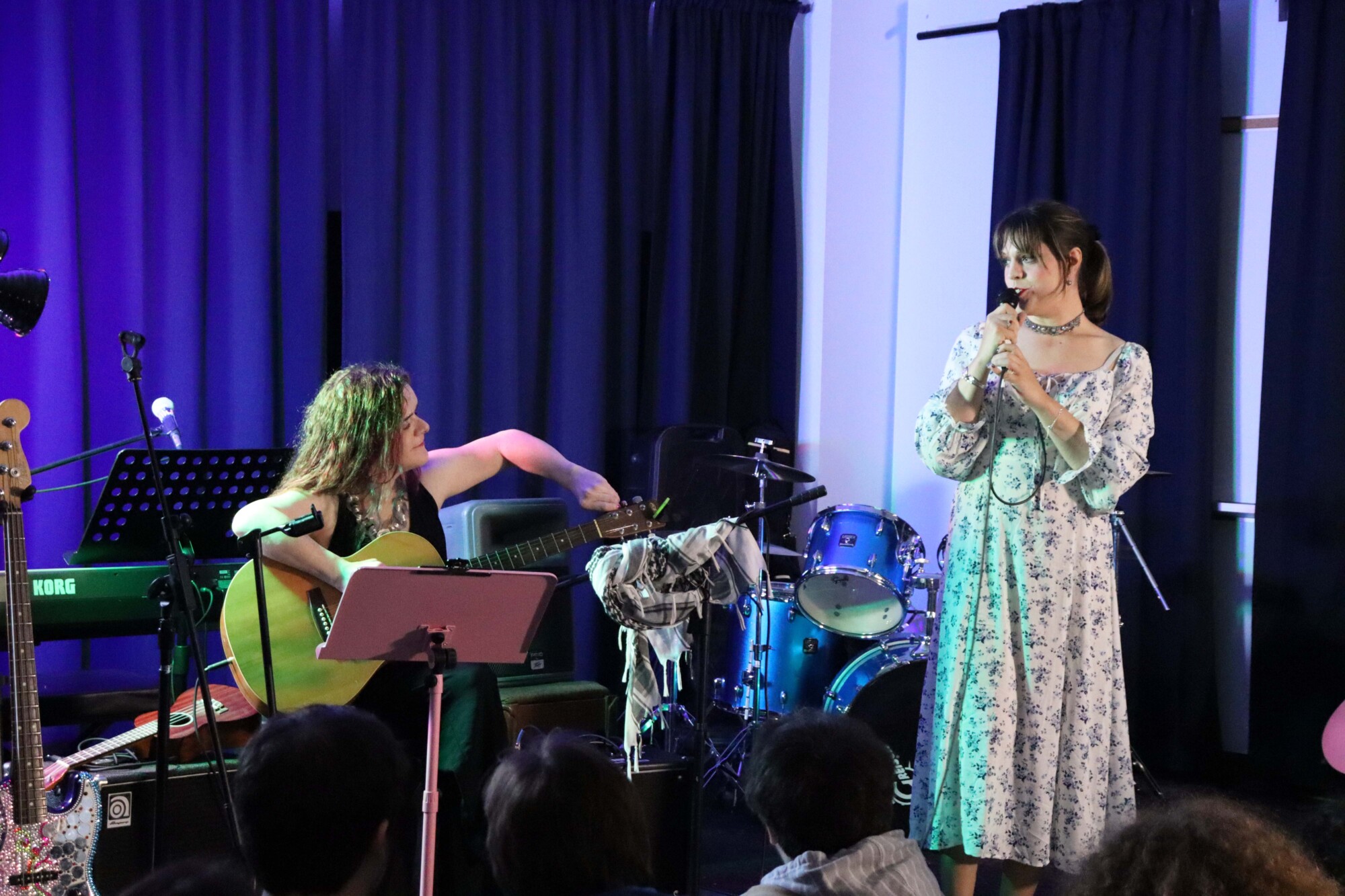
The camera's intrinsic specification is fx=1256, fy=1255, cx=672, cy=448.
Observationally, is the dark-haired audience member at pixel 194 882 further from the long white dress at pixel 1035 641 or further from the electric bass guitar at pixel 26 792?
the long white dress at pixel 1035 641

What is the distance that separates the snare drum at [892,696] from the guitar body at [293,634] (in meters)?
1.44

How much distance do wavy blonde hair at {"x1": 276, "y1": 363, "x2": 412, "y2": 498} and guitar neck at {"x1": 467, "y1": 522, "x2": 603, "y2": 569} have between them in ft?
1.14

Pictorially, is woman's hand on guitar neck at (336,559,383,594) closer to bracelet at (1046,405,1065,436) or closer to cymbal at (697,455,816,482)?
cymbal at (697,455,816,482)

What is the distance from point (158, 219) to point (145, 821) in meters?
2.12

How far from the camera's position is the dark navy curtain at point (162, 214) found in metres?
3.82

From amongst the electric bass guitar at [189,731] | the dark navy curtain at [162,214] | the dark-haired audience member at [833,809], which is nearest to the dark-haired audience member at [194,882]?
the dark-haired audience member at [833,809]

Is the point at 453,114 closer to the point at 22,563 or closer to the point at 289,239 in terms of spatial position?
the point at 289,239

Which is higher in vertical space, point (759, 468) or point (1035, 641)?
point (759, 468)

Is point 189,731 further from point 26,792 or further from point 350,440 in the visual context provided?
point 350,440

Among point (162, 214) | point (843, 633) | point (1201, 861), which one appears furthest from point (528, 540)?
point (1201, 861)

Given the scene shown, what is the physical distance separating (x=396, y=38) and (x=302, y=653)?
234cm

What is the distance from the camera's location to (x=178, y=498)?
2996 mm

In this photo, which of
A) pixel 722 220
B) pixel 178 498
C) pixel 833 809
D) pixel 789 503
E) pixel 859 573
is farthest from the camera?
pixel 722 220

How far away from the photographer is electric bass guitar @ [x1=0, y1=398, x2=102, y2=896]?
231cm
